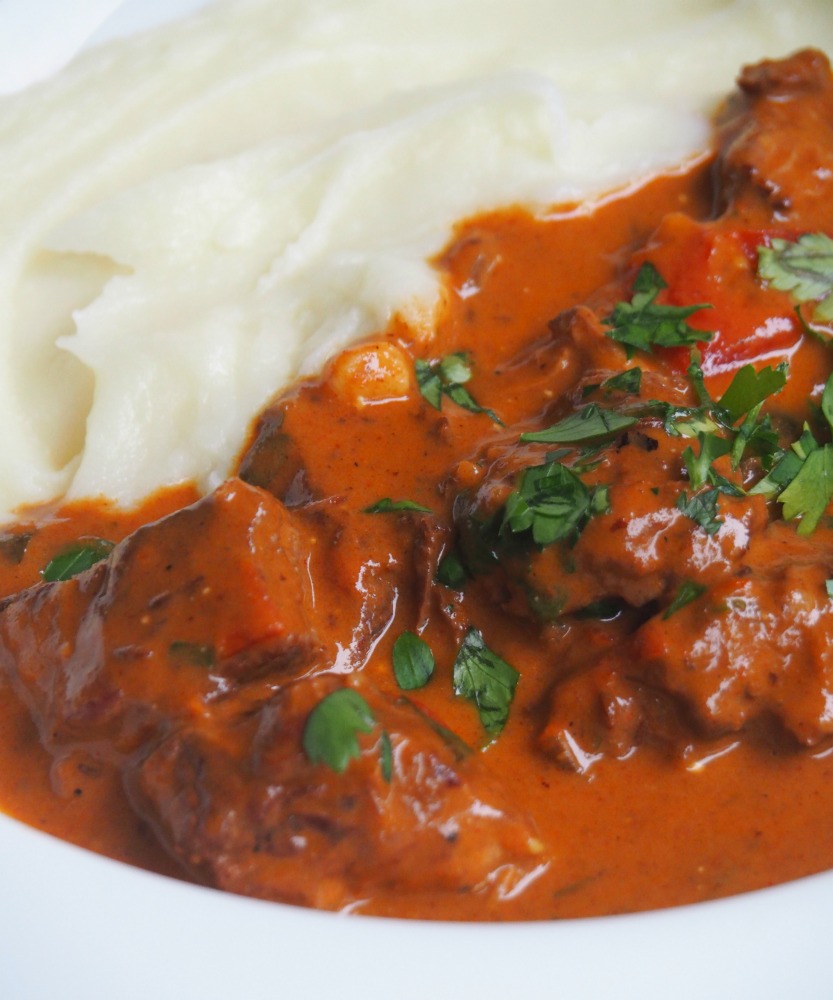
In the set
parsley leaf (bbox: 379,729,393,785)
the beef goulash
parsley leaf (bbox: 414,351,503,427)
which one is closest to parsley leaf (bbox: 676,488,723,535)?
the beef goulash

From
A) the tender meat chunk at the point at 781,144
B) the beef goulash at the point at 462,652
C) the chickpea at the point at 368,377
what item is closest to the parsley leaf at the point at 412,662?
the beef goulash at the point at 462,652

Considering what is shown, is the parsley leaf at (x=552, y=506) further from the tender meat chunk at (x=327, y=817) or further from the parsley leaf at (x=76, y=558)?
the parsley leaf at (x=76, y=558)

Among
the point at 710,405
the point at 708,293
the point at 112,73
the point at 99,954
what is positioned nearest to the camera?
the point at 99,954

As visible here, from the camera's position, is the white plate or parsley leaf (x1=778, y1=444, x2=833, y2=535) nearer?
the white plate

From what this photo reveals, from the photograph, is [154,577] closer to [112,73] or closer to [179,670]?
[179,670]

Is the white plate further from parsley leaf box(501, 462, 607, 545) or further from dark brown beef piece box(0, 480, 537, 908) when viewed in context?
parsley leaf box(501, 462, 607, 545)

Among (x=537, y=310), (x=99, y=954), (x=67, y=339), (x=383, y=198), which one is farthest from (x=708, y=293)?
(x=99, y=954)
